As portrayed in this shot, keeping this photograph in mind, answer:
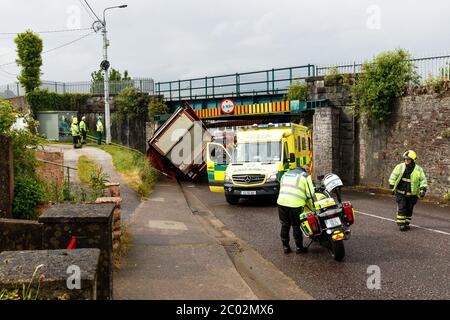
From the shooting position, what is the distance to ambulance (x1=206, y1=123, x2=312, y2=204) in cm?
1551

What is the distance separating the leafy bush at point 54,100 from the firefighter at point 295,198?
2719cm

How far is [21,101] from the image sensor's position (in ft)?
110

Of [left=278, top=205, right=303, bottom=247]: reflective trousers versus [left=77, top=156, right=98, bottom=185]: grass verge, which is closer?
[left=278, top=205, right=303, bottom=247]: reflective trousers

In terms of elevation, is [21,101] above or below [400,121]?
above

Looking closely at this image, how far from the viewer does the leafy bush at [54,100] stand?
1272 inches

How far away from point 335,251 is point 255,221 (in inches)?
183

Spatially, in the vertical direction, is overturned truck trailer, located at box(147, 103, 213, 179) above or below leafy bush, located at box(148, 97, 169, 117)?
below

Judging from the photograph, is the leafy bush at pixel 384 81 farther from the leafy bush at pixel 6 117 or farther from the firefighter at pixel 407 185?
the leafy bush at pixel 6 117

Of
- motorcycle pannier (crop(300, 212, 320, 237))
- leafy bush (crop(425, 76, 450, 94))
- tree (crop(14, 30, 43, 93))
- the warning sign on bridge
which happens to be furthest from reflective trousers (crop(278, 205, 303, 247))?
tree (crop(14, 30, 43, 93))

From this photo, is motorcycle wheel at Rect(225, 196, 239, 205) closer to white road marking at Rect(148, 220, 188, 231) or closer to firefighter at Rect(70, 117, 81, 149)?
white road marking at Rect(148, 220, 188, 231)

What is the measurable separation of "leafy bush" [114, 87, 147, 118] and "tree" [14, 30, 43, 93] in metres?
6.37

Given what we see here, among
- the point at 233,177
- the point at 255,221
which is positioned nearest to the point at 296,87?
the point at 233,177

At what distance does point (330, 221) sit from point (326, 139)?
1499 centimetres
